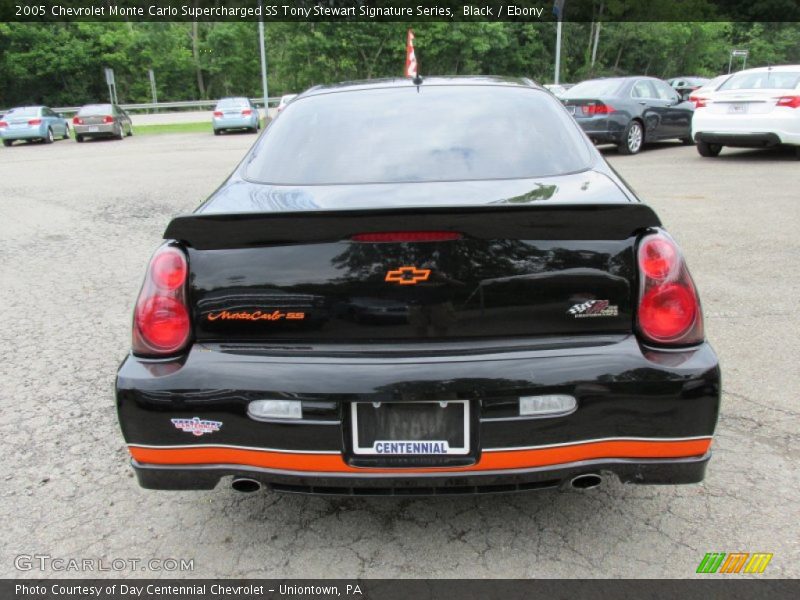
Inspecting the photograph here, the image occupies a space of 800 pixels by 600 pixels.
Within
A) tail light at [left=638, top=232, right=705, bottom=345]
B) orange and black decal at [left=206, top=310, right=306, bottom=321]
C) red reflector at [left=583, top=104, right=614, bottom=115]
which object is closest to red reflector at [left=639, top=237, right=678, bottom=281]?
tail light at [left=638, top=232, right=705, bottom=345]

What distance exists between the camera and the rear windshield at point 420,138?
273cm

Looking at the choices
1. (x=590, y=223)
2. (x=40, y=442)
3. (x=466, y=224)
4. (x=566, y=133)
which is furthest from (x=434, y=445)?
(x=40, y=442)

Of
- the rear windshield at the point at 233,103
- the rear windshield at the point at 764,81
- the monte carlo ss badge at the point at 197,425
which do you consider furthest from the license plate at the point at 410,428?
the rear windshield at the point at 233,103

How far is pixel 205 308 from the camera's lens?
2264 mm

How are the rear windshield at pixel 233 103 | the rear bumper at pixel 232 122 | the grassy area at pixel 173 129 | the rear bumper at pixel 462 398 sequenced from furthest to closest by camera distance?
the grassy area at pixel 173 129
the rear windshield at pixel 233 103
the rear bumper at pixel 232 122
the rear bumper at pixel 462 398

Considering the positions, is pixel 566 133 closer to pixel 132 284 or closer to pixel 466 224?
pixel 466 224

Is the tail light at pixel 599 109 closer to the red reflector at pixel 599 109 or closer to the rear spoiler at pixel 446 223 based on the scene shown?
the red reflector at pixel 599 109

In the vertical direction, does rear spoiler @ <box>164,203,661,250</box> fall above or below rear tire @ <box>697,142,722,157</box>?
above

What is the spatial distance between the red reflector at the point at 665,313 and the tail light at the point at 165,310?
148cm

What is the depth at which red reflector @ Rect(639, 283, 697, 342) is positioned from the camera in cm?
223

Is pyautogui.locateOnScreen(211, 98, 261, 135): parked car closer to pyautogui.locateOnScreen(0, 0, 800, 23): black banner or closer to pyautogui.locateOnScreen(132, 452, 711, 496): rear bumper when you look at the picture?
pyautogui.locateOnScreen(0, 0, 800, 23): black banner

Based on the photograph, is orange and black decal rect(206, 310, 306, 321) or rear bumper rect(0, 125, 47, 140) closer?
orange and black decal rect(206, 310, 306, 321)

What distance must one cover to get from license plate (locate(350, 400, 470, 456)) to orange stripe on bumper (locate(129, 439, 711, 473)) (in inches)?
2.5

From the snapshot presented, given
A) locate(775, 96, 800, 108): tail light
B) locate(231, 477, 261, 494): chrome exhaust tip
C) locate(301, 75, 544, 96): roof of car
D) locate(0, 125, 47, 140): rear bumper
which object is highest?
locate(301, 75, 544, 96): roof of car
